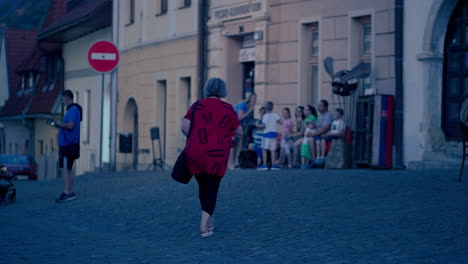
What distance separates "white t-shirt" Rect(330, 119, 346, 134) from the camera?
21.4m

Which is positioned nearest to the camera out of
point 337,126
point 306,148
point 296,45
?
point 337,126

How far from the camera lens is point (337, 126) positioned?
21.4 metres

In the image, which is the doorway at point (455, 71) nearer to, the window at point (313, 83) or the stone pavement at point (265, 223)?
the stone pavement at point (265, 223)

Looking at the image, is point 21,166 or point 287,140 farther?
point 21,166

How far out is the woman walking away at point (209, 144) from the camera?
10.7 m

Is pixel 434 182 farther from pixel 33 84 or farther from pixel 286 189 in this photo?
pixel 33 84

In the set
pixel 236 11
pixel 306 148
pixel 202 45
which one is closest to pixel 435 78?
pixel 306 148

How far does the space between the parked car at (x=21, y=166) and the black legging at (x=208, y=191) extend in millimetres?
31104

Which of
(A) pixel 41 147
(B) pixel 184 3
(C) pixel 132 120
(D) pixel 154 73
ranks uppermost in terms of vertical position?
(B) pixel 184 3

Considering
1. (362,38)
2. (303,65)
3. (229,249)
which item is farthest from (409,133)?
(229,249)

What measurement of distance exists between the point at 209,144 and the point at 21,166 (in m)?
31.9

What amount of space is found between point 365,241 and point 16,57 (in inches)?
2264

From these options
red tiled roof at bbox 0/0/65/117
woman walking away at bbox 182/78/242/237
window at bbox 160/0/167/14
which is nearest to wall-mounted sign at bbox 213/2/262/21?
window at bbox 160/0/167/14

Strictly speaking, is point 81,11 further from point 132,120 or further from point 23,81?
point 23,81
